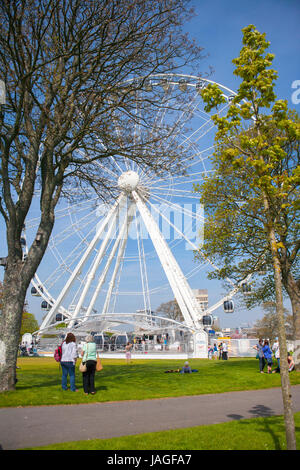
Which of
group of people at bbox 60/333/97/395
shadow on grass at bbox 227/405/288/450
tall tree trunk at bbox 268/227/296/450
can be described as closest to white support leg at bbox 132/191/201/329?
group of people at bbox 60/333/97/395

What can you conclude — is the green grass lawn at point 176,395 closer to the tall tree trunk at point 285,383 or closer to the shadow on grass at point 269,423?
the shadow on grass at point 269,423

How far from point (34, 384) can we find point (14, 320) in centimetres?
272

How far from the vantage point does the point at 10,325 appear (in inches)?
418

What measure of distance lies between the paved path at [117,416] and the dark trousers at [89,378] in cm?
107

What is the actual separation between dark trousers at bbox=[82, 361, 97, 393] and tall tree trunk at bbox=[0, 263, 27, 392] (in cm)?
186

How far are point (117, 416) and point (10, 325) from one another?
4.23m

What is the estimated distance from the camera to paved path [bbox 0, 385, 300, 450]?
639 cm

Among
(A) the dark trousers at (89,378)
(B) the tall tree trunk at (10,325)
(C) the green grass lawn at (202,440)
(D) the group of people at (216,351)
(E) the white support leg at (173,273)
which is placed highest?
(E) the white support leg at (173,273)

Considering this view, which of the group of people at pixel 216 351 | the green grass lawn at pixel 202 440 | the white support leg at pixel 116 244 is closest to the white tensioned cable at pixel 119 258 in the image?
the white support leg at pixel 116 244

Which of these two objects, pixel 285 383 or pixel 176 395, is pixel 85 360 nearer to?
pixel 176 395

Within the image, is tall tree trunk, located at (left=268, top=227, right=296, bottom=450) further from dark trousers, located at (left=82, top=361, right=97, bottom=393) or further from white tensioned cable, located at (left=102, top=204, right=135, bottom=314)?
white tensioned cable, located at (left=102, top=204, right=135, bottom=314)

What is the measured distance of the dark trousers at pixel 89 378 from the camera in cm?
1050

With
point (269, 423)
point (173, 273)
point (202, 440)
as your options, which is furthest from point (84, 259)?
point (202, 440)

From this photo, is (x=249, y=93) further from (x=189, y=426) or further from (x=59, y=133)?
(x=59, y=133)
